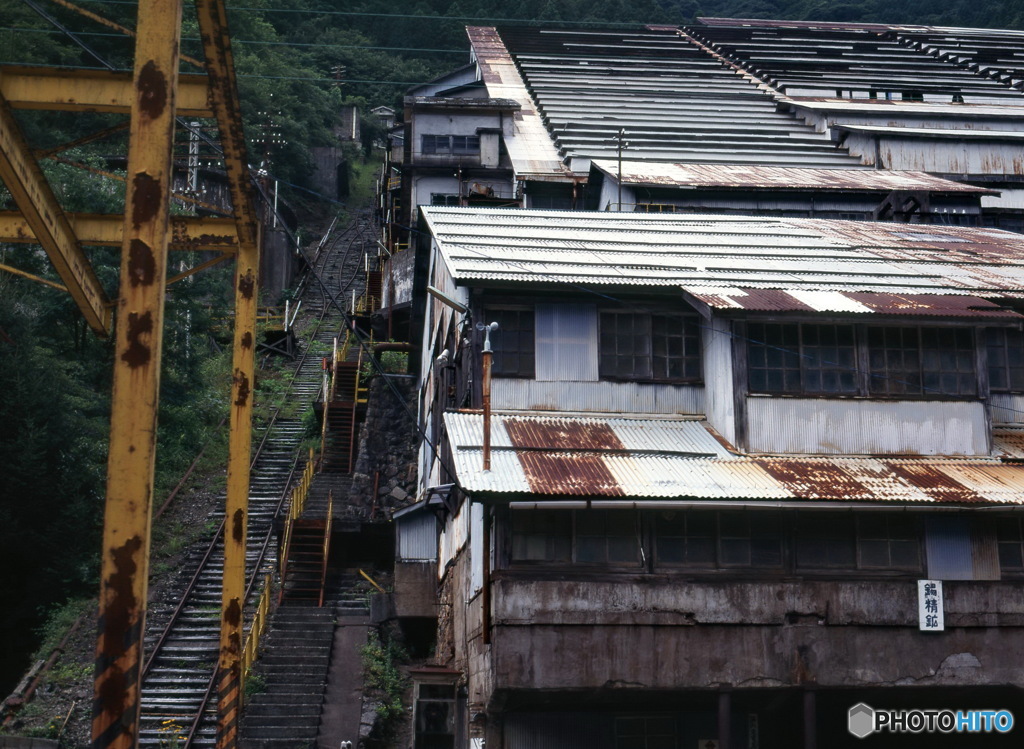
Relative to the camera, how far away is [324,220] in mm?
60000

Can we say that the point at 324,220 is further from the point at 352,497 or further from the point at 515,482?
the point at 515,482

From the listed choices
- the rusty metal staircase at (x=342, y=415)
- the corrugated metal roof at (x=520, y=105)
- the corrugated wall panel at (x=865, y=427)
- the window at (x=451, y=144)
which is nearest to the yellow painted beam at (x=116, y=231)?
the corrugated wall panel at (x=865, y=427)

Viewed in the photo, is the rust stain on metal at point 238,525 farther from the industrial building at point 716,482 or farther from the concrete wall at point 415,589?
the concrete wall at point 415,589

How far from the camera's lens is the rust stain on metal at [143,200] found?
26.2ft

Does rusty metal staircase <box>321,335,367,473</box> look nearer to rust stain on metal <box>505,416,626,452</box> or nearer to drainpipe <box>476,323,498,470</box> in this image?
rust stain on metal <box>505,416,626,452</box>

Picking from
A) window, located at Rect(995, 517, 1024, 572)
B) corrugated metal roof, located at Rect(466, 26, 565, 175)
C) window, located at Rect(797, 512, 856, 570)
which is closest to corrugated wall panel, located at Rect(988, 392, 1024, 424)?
window, located at Rect(995, 517, 1024, 572)

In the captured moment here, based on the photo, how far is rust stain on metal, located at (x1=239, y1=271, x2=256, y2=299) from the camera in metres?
14.6

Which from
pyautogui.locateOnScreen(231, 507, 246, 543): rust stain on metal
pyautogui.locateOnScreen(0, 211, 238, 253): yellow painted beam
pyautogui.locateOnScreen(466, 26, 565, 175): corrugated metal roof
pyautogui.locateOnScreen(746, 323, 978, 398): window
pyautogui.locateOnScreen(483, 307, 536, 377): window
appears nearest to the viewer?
pyautogui.locateOnScreen(0, 211, 238, 253): yellow painted beam

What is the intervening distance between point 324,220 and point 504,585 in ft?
161

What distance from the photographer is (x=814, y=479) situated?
1455 centimetres

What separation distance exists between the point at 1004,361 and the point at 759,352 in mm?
4628

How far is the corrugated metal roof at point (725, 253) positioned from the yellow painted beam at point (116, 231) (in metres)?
3.59

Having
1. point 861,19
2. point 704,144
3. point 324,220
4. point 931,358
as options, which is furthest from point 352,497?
point 861,19

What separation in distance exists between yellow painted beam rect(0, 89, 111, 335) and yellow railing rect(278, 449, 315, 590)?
10.2 metres
